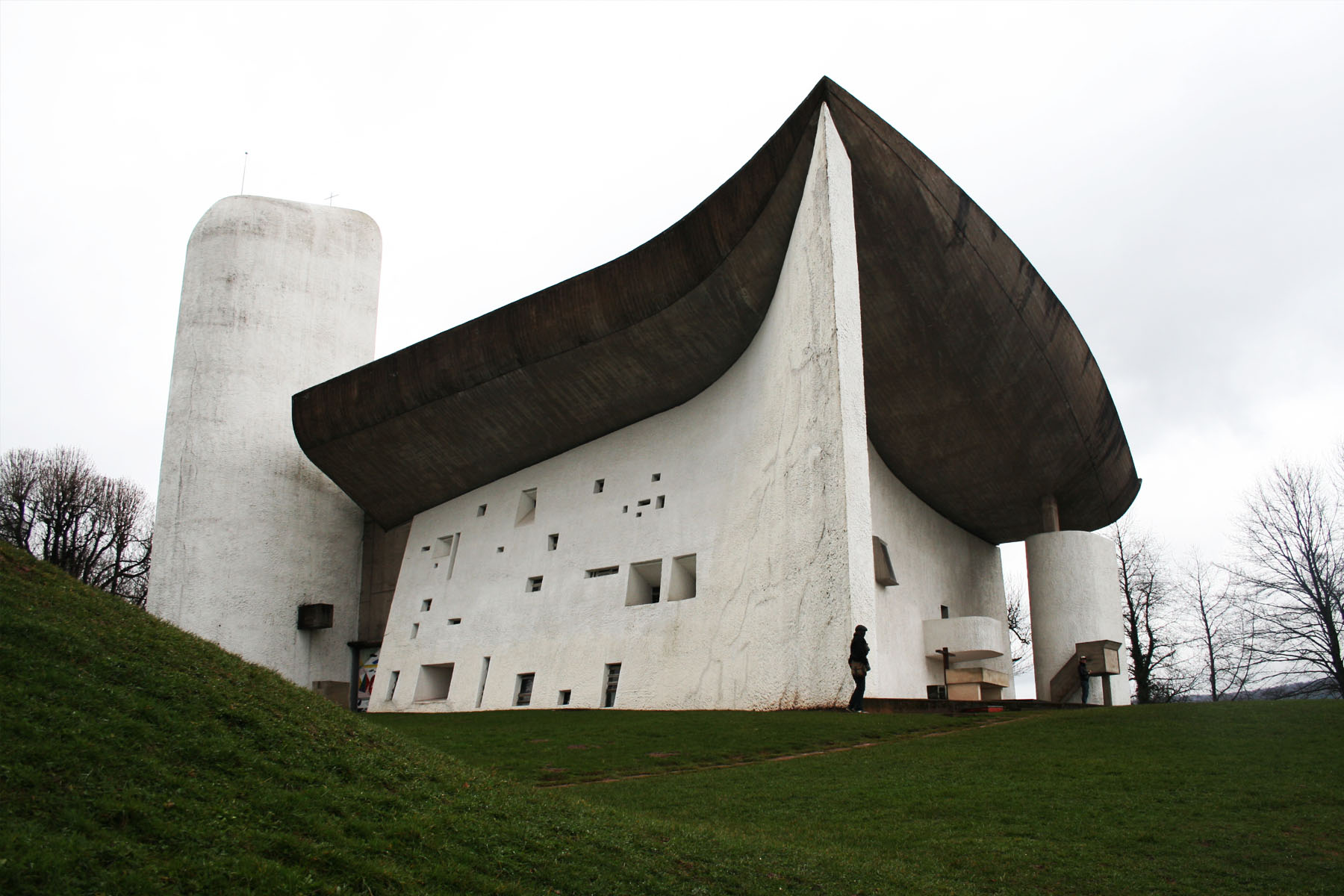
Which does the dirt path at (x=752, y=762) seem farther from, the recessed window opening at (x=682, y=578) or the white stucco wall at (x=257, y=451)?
the white stucco wall at (x=257, y=451)

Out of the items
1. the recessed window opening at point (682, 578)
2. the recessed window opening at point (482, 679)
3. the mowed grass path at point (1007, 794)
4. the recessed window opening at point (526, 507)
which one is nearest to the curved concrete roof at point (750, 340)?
the recessed window opening at point (526, 507)

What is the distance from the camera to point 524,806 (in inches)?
229

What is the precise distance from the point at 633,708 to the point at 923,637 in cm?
702

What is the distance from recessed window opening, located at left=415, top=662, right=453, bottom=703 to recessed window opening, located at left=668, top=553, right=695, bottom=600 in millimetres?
7007

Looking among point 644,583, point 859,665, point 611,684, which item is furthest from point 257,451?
point 859,665

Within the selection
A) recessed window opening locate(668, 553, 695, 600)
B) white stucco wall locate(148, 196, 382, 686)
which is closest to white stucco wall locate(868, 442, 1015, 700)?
recessed window opening locate(668, 553, 695, 600)

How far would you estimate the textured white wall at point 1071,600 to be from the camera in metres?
20.8

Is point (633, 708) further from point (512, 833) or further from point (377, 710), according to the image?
point (512, 833)

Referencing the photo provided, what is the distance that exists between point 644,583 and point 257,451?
1156 centimetres

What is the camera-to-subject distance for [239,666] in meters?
7.02

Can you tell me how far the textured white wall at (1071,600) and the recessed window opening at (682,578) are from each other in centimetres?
802

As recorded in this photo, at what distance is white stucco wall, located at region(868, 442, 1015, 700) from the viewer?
19.2m

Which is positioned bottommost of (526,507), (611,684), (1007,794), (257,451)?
(1007,794)

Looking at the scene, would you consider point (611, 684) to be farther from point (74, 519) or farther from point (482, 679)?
point (74, 519)
